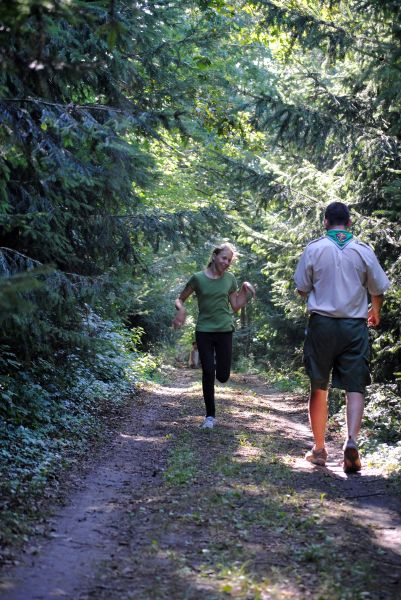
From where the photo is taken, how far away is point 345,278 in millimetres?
6234

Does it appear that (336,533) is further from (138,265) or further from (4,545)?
(138,265)

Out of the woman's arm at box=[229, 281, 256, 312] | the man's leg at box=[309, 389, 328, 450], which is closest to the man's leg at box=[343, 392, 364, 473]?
the man's leg at box=[309, 389, 328, 450]

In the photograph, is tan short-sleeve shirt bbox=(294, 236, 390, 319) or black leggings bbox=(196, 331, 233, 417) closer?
tan short-sleeve shirt bbox=(294, 236, 390, 319)

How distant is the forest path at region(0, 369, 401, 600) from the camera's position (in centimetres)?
342

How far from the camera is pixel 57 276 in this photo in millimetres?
7527

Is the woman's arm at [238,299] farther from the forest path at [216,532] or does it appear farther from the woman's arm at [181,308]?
the forest path at [216,532]

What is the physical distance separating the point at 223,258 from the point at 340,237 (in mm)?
2295

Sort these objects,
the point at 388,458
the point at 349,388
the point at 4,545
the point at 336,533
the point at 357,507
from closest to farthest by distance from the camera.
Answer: the point at 4,545
the point at 336,533
the point at 357,507
the point at 349,388
the point at 388,458

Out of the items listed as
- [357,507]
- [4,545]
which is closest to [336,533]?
[357,507]

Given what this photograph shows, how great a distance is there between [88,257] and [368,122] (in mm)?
5045

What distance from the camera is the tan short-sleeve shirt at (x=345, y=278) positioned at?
245 inches

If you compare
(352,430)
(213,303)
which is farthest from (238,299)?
(352,430)

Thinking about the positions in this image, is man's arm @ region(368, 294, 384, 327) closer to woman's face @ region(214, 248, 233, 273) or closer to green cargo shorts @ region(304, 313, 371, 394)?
green cargo shorts @ region(304, 313, 371, 394)

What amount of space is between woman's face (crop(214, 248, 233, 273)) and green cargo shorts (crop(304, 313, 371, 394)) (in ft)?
7.43
